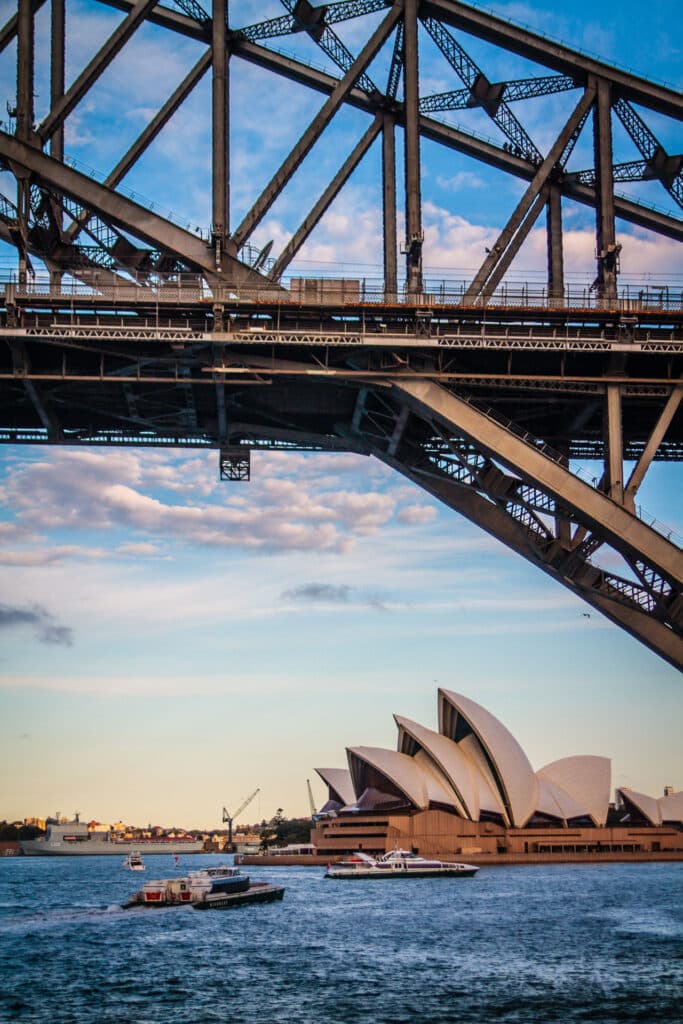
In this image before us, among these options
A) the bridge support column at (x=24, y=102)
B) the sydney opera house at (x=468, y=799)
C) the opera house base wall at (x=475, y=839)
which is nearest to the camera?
the bridge support column at (x=24, y=102)

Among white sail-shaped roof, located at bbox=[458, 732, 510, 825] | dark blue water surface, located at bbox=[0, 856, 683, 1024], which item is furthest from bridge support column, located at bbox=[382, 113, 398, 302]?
white sail-shaped roof, located at bbox=[458, 732, 510, 825]

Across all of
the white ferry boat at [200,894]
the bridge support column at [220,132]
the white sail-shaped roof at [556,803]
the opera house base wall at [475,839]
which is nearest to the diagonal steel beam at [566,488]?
the bridge support column at [220,132]

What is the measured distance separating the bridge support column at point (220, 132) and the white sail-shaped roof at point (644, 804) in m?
145

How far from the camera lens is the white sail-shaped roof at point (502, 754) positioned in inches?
5384

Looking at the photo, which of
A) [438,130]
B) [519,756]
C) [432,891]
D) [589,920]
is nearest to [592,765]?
[519,756]

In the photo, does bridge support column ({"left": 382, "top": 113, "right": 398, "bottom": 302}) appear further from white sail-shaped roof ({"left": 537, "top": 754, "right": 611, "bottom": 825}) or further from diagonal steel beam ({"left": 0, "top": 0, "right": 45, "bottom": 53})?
white sail-shaped roof ({"left": 537, "top": 754, "right": 611, "bottom": 825})

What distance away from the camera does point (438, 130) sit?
153 ft

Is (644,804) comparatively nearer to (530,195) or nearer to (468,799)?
(468,799)

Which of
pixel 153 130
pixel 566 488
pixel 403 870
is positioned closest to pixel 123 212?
pixel 153 130

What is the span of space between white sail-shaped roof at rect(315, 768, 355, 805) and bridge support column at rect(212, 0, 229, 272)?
434 feet

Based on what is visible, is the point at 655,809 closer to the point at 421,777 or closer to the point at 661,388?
the point at 421,777

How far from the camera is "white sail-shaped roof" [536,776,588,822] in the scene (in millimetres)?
153875

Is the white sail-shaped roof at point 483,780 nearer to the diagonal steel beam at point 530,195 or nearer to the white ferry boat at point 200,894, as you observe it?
the white ferry boat at point 200,894

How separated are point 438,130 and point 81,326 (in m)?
16.7
